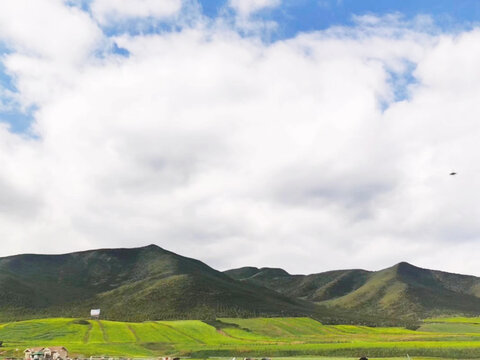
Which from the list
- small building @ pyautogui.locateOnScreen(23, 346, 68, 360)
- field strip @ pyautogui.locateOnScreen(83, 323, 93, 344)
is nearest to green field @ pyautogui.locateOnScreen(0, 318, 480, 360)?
field strip @ pyautogui.locateOnScreen(83, 323, 93, 344)

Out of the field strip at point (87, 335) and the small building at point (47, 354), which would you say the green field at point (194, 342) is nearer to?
the field strip at point (87, 335)

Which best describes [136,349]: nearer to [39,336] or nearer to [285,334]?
[39,336]

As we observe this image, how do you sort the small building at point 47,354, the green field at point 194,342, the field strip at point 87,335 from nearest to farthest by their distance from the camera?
the small building at point 47,354 < the green field at point 194,342 < the field strip at point 87,335

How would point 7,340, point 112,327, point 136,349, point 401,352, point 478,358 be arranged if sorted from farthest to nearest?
1. point 112,327
2. point 7,340
3. point 136,349
4. point 401,352
5. point 478,358

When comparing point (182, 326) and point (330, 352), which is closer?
point (330, 352)

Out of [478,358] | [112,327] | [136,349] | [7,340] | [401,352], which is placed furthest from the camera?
[112,327]

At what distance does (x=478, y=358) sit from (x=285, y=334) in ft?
317

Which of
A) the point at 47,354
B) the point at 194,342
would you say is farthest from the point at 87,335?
the point at 47,354

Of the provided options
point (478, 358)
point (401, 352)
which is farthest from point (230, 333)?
point (478, 358)

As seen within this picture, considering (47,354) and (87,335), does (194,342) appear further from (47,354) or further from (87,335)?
(47,354)

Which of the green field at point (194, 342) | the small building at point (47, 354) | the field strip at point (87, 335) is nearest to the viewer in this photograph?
the small building at point (47, 354)

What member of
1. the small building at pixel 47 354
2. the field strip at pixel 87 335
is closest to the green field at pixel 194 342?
the field strip at pixel 87 335

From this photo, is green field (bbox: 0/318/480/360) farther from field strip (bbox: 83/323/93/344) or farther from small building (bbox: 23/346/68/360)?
small building (bbox: 23/346/68/360)

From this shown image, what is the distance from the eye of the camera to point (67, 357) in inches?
4382
